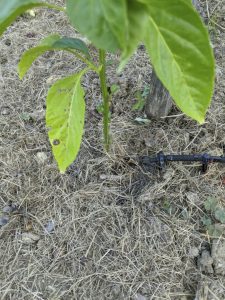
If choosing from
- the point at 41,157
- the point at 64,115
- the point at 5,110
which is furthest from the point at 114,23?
the point at 5,110

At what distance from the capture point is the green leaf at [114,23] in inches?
22.4

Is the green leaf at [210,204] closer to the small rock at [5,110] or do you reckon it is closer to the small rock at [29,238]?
the small rock at [29,238]

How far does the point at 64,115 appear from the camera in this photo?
1227 mm

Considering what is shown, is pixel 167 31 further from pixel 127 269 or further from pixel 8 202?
pixel 8 202

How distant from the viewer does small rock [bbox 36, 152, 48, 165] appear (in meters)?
1.64

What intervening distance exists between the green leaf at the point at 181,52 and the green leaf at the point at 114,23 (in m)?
0.13

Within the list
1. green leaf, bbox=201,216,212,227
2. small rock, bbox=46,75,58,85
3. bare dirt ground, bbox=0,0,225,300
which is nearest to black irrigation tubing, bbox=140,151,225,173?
bare dirt ground, bbox=0,0,225,300

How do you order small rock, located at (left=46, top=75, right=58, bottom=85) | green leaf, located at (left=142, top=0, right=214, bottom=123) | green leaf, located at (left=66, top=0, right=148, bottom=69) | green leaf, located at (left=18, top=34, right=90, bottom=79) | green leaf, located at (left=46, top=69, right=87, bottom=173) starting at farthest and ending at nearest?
small rock, located at (left=46, top=75, right=58, bottom=85), green leaf, located at (left=46, top=69, right=87, bottom=173), green leaf, located at (left=18, top=34, right=90, bottom=79), green leaf, located at (left=142, top=0, right=214, bottom=123), green leaf, located at (left=66, top=0, right=148, bottom=69)

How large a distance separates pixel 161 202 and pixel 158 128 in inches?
13.4

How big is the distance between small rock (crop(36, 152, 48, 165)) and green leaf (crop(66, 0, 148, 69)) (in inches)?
40.0

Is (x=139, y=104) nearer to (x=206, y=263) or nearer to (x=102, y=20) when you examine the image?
(x=206, y=263)

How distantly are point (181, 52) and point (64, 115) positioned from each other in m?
0.54

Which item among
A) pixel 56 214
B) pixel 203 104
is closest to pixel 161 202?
pixel 56 214

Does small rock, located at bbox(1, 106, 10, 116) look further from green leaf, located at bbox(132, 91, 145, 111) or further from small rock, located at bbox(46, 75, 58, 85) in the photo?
green leaf, located at bbox(132, 91, 145, 111)
